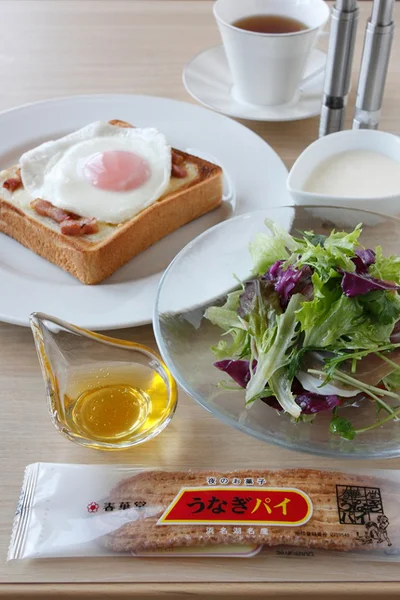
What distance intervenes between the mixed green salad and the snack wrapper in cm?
10

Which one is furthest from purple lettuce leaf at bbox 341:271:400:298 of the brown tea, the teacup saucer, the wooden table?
the brown tea

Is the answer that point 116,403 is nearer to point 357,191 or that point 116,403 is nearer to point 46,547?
point 46,547

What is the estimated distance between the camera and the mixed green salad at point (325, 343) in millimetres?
959

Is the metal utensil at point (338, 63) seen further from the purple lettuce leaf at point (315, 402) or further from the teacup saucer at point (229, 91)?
the purple lettuce leaf at point (315, 402)

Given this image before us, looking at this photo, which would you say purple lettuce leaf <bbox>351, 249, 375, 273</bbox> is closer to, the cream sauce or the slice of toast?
the cream sauce

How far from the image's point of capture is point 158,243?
146cm

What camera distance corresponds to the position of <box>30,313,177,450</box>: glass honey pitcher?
0.98 meters

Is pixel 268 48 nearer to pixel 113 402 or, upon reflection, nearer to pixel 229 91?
pixel 229 91

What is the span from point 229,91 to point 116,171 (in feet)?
1.82

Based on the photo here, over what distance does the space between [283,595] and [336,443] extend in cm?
22

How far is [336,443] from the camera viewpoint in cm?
92

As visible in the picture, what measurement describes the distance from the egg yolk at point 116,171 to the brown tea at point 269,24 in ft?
1.89

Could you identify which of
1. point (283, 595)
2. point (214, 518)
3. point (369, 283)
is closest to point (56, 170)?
point (369, 283)

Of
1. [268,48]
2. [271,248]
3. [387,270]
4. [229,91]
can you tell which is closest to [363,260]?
[387,270]
